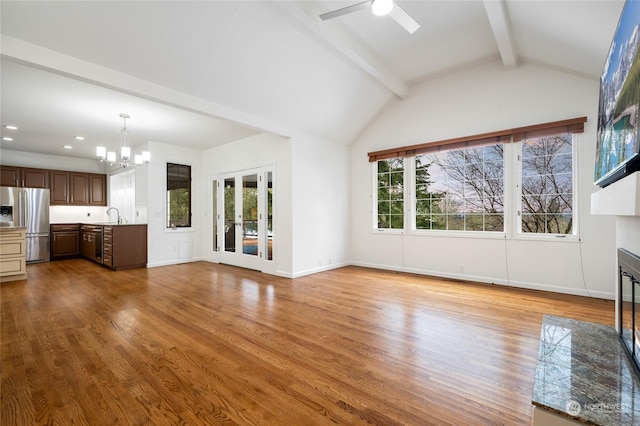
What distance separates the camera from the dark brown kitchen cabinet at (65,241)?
746 cm

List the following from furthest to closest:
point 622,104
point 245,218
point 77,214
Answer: point 77,214
point 245,218
point 622,104

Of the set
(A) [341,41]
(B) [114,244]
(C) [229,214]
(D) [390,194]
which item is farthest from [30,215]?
(D) [390,194]

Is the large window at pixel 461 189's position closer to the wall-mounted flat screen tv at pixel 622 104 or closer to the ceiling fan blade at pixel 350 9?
the wall-mounted flat screen tv at pixel 622 104

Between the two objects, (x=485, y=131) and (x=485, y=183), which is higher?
(x=485, y=131)

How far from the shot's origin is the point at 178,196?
22.6 feet

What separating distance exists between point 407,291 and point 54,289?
18.1 ft

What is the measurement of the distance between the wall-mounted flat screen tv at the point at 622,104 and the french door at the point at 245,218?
472 cm

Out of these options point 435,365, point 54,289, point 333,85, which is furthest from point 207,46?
point 54,289

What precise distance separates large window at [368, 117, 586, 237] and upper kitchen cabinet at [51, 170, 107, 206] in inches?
317

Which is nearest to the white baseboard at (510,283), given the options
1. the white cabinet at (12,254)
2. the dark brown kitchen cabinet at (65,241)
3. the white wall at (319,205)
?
the white wall at (319,205)

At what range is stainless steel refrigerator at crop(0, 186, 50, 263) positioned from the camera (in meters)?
6.64

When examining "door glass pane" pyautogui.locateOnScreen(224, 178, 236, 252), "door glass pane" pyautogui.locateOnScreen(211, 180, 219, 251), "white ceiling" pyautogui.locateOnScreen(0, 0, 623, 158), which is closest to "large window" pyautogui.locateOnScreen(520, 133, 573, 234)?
"white ceiling" pyautogui.locateOnScreen(0, 0, 623, 158)

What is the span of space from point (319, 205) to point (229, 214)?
2254 millimetres

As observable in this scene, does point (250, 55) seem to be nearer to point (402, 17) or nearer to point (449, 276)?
point (402, 17)
